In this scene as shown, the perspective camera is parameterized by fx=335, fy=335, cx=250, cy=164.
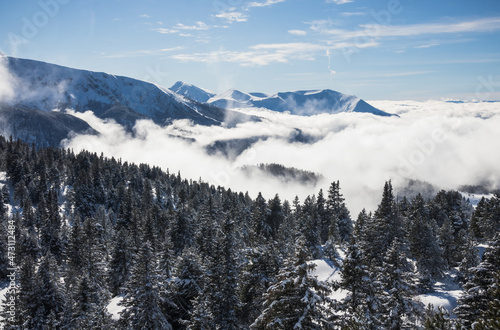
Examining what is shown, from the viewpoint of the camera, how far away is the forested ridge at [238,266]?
22047mm

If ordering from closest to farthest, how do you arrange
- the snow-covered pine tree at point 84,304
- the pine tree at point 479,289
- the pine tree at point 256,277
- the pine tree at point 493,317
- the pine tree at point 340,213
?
the pine tree at point 493,317 → the pine tree at point 479,289 → the pine tree at point 256,277 → the snow-covered pine tree at point 84,304 → the pine tree at point 340,213

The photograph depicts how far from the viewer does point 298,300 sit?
18.8 m

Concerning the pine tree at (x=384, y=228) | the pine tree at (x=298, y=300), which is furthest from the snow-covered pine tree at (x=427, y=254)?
the pine tree at (x=298, y=300)

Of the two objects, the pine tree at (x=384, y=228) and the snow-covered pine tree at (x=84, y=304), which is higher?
the pine tree at (x=384, y=228)

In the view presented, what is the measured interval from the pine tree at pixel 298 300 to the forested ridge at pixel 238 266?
8 cm

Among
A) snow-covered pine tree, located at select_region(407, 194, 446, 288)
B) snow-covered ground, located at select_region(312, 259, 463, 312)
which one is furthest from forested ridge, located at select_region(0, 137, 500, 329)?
snow-covered ground, located at select_region(312, 259, 463, 312)

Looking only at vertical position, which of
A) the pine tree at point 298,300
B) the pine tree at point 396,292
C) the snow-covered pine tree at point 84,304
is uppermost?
the pine tree at point 298,300

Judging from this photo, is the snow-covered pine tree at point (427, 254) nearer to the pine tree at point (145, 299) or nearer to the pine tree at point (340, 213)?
the pine tree at point (340, 213)

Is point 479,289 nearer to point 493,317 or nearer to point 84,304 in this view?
point 493,317

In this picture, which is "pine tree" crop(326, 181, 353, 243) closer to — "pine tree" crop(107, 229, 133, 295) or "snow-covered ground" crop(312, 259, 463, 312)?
"snow-covered ground" crop(312, 259, 463, 312)

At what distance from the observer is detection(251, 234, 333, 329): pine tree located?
1830 cm

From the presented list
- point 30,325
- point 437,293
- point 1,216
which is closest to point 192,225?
point 30,325

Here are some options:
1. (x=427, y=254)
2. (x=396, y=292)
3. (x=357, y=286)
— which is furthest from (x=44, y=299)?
(x=427, y=254)

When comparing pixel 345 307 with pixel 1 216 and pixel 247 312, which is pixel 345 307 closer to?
pixel 247 312
